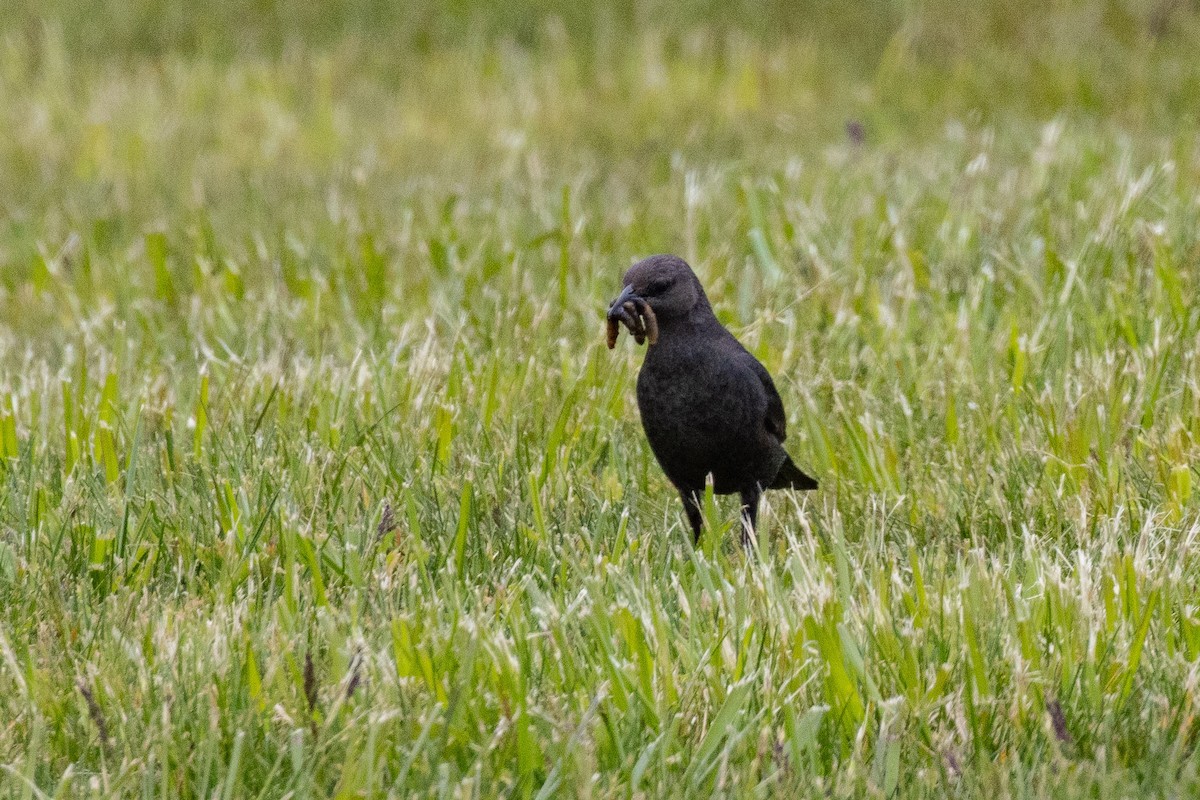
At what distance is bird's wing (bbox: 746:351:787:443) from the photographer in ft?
12.4

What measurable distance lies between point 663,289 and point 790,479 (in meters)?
0.56

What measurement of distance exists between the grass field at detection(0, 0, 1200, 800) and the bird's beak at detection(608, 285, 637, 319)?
1.28 feet

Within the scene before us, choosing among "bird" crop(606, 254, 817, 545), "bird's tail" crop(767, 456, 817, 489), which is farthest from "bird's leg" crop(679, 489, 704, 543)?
"bird's tail" crop(767, 456, 817, 489)

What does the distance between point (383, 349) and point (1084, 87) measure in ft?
15.7

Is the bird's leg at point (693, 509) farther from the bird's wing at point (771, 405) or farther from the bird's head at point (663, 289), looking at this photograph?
the bird's head at point (663, 289)

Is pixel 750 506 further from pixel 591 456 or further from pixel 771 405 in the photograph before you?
pixel 591 456

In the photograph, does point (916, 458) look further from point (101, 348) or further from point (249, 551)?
point (101, 348)

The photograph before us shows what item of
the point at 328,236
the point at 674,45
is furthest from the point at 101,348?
the point at 674,45

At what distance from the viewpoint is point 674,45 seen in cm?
1005

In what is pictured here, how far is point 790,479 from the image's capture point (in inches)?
153

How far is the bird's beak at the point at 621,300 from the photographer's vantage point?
361cm

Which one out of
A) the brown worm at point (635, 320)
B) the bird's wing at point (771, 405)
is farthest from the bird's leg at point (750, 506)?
the brown worm at point (635, 320)

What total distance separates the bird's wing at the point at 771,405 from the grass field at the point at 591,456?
0.19 m

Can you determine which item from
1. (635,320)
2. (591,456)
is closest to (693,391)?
(635,320)
